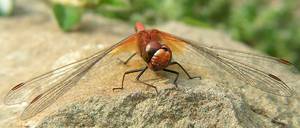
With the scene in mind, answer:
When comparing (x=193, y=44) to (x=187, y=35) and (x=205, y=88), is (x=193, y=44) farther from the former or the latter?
(x=187, y=35)

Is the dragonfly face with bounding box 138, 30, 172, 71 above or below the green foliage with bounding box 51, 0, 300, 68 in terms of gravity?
above

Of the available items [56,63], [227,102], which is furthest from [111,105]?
[56,63]

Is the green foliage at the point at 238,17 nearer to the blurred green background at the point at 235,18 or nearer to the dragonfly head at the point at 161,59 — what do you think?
the blurred green background at the point at 235,18

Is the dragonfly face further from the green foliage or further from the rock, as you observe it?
the green foliage

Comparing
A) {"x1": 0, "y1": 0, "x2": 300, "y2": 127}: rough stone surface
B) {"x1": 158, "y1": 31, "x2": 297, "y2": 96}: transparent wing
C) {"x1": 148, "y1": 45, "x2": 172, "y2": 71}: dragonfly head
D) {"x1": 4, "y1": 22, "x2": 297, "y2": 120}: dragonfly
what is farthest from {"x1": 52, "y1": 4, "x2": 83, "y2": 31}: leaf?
{"x1": 148, "y1": 45, "x2": 172, "y2": 71}: dragonfly head

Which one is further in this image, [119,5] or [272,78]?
[119,5]

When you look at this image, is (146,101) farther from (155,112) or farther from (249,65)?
(249,65)

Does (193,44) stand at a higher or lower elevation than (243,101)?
higher
